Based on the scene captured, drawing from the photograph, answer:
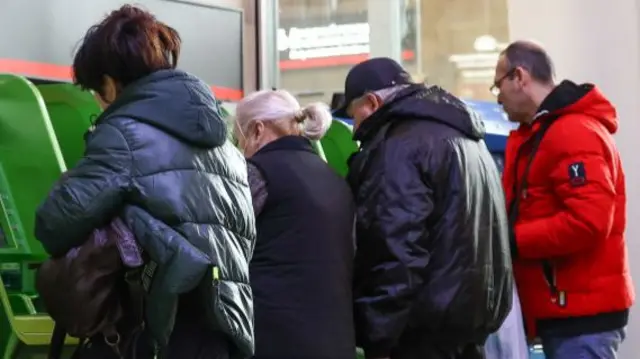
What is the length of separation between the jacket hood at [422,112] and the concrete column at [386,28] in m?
3.42

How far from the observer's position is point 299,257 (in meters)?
2.66

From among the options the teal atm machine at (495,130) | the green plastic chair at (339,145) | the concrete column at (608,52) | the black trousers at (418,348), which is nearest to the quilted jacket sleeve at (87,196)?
the black trousers at (418,348)

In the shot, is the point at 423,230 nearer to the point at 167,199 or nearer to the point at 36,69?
the point at 167,199

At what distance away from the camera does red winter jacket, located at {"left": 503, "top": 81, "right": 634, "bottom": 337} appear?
3188 mm

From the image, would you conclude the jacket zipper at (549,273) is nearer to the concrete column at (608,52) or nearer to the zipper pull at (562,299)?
the zipper pull at (562,299)

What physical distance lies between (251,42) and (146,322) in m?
3.16

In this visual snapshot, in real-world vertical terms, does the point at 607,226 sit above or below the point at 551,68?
below

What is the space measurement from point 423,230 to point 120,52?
93 centimetres

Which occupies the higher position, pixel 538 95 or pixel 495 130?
pixel 538 95

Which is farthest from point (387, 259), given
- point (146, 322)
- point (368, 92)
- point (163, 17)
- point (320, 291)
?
point (163, 17)

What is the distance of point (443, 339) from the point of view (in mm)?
2811

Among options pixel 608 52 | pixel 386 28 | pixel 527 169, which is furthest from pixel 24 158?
pixel 386 28

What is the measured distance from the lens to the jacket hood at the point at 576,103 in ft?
11.0

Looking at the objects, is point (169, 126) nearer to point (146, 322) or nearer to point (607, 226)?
point (146, 322)
